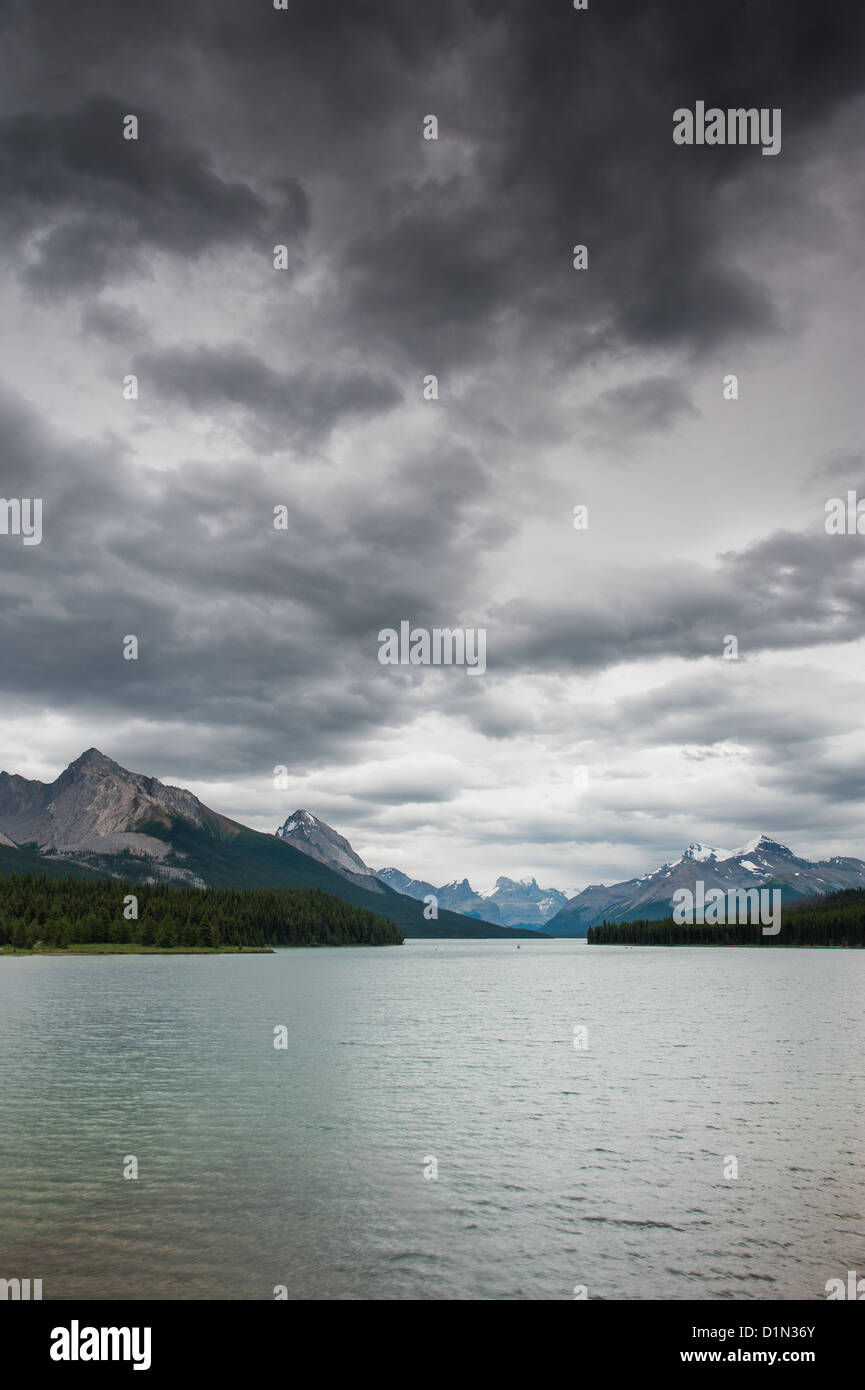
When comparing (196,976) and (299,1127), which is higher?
(299,1127)

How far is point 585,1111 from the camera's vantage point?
1877 inches

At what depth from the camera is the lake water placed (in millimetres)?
24812

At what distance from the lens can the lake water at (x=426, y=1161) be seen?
24.8m

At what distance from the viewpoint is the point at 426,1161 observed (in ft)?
120

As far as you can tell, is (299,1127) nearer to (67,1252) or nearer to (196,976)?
(67,1252)
